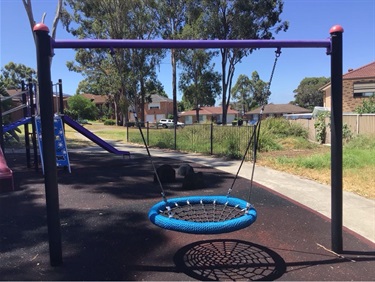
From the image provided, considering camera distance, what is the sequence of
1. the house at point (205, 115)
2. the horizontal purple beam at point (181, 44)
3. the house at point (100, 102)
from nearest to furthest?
the horizontal purple beam at point (181, 44)
the house at point (100, 102)
the house at point (205, 115)

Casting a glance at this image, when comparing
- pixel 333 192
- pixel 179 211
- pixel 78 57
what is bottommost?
pixel 179 211

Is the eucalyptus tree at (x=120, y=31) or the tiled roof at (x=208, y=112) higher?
the eucalyptus tree at (x=120, y=31)

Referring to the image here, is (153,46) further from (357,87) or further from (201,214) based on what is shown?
(357,87)

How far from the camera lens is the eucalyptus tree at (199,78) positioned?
125 feet

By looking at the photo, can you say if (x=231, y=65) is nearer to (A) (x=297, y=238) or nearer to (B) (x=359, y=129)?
(B) (x=359, y=129)

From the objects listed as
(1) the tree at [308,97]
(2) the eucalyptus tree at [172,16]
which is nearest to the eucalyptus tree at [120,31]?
(2) the eucalyptus tree at [172,16]

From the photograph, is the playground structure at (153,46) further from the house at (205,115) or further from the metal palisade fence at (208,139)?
the house at (205,115)

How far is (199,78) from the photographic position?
132 ft

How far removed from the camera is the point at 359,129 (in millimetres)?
15773

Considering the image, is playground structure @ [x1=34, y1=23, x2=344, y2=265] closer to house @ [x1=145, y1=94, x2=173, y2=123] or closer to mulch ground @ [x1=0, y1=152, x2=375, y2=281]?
mulch ground @ [x1=0, y1=152, x2=375, y2=281]

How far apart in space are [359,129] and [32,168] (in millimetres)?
13868

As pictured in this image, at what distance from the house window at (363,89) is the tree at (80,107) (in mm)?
40049

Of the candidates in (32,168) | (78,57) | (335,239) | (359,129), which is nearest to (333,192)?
(335,239)

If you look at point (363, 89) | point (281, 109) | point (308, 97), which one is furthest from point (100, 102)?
point (308, 97)
